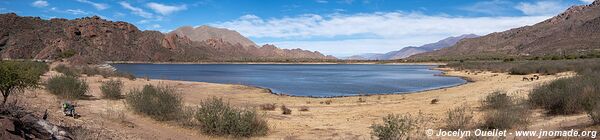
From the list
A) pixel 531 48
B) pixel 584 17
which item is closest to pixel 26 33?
pixel 531 48

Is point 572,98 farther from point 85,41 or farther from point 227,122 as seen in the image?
point 85,41

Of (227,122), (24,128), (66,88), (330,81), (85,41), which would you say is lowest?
(330,81)

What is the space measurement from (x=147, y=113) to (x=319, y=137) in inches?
234

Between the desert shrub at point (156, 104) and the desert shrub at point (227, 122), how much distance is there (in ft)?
6.10

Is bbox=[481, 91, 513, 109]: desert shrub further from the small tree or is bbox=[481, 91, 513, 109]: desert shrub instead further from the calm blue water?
the calm blue water

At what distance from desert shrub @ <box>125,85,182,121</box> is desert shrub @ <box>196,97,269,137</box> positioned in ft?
6.10

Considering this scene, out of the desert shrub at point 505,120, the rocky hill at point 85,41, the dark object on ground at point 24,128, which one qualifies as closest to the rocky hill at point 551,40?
the desert shrub at point 505,120

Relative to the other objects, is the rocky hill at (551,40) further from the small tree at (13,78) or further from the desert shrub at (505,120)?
the small tree at (13,78)

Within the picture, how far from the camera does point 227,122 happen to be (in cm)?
1362

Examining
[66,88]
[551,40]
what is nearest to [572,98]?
[66,88]

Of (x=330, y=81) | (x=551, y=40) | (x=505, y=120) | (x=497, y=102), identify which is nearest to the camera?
(x=505, y=120)

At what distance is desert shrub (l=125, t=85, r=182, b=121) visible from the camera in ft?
51.4

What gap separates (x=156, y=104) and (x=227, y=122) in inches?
136

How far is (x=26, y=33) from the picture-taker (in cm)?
14625
